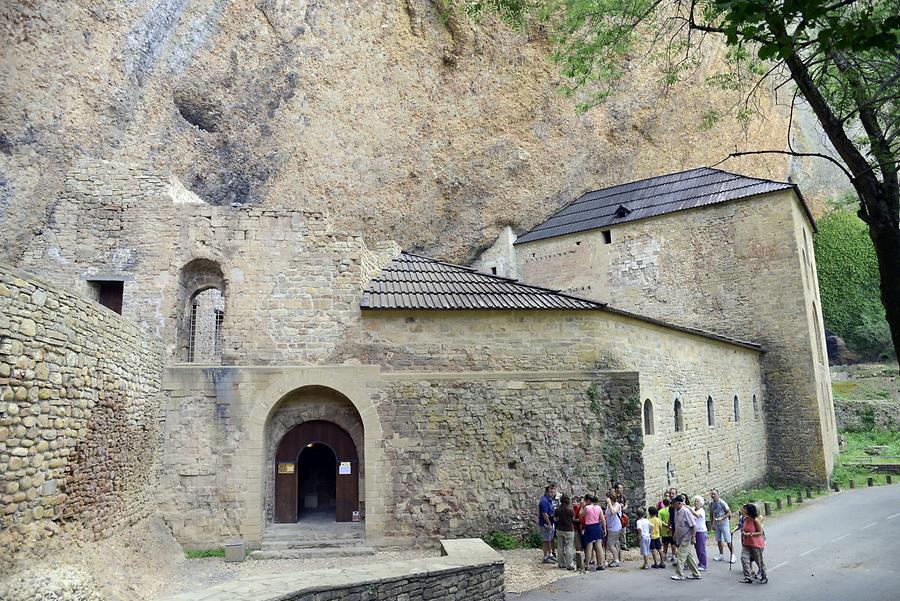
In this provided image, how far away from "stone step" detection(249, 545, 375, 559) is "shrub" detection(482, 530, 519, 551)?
214cm

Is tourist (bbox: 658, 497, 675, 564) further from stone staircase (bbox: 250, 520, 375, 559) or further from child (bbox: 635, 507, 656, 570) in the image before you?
stone staircase (bbox: 250, 520, 375, 559)

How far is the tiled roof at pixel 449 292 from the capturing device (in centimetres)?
1172

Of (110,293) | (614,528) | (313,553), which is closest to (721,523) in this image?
(614,528)

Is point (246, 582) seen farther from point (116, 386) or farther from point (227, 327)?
point (227, 327)

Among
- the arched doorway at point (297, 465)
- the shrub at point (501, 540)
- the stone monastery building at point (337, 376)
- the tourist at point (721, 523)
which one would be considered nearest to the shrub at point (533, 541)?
the shrub at point (501, 540)

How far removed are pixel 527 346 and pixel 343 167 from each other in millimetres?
11417

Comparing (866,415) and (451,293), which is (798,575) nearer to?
(451,293)

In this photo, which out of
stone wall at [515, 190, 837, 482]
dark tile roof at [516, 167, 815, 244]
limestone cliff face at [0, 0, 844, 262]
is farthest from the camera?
dark tile roof at [516, 167, 815, 244]

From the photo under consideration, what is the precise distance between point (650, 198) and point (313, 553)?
18.3 m

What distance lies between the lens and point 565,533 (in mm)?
9859

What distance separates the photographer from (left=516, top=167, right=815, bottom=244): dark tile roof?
2105 centimetres

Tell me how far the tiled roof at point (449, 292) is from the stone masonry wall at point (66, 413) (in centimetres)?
452

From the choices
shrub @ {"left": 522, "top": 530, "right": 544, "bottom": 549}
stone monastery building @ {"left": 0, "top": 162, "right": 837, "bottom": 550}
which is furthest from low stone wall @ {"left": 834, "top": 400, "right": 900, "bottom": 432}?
shrub @ {"left": 522, "top": 530, "right": 544, "bottom": 549}

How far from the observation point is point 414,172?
22.0 metres
